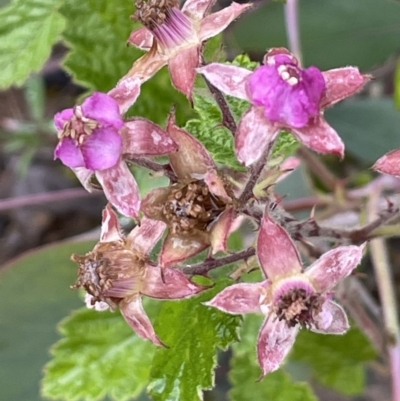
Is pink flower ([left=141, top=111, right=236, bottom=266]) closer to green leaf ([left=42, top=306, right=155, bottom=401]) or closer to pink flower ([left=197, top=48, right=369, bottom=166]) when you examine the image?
pink flower ([left=197, top=48, right=369, bottom=166])

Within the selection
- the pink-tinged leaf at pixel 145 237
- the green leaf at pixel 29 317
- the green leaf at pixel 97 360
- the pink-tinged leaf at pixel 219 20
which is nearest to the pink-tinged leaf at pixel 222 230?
the pink-tinged leaf at pixel 145 237


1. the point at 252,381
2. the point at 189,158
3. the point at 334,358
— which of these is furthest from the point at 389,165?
the point at 334,358

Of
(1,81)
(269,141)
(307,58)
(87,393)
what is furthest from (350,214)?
(269,141)

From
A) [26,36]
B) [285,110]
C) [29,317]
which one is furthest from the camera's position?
[29,317]

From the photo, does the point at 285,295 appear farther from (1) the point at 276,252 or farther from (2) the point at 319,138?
(2) the point at 319,138

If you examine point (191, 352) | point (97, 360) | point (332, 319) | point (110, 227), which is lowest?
point (97, 360)

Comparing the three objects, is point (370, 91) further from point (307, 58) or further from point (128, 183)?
point (128, 183)

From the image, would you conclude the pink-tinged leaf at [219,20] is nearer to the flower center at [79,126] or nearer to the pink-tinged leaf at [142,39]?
the pink-tinged leaf at [142,39]
